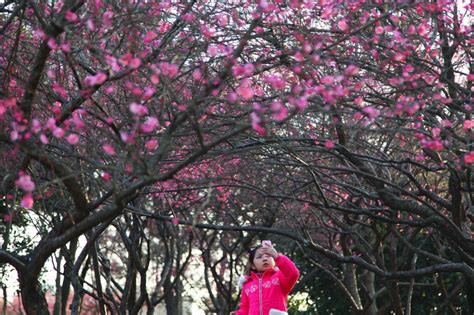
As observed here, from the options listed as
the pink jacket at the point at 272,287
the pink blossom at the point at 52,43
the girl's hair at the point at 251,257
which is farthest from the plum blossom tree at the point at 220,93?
the pink jacket at the point at 272,287

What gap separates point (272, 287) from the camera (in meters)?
8.55

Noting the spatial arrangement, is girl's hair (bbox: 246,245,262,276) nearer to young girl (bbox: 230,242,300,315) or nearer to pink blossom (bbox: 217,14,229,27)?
young girl (bbox: 230,242,300,315)

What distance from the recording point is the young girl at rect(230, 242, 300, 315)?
8.45 meters

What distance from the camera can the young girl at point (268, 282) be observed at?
8453 millimetres

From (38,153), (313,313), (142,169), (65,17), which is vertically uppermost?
(313,313)

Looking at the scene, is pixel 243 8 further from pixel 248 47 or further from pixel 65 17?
pixel 65 17

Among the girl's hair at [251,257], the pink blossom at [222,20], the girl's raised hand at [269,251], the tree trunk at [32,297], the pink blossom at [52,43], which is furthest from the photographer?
the girl's hair at [251,257]

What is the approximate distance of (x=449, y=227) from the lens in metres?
8.35

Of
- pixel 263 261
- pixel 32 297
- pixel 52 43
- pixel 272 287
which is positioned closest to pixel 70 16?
pixel 52 43

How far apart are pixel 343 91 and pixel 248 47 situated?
9.46 feet

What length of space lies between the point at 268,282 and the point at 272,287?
3.3 inches

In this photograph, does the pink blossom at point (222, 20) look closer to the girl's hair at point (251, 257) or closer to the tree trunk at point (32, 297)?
the girl's hair at point (251, 257)

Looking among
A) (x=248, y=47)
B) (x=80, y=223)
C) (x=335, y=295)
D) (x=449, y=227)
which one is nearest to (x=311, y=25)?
(x=248, y=47)

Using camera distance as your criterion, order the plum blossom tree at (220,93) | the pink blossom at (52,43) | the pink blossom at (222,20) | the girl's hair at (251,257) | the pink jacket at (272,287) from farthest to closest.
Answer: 1. the girl's hair at (251,257)
2. the pink jacket at (272,287)
3. the pink blossom at (222,20)
4. the plum blossom tree at (220,93)
5. the pink blossom at (52,43)
